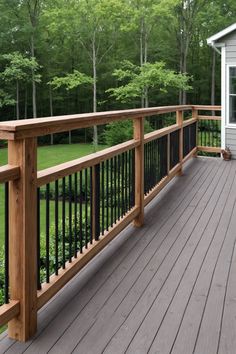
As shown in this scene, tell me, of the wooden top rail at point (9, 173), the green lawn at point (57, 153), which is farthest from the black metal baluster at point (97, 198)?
the green lawn at point (57, 153)

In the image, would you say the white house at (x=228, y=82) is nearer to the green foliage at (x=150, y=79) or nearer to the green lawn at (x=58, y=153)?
the green foliage at (x=150, y=79)

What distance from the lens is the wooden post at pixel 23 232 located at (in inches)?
90.2

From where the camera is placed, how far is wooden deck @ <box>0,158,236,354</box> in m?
2.38

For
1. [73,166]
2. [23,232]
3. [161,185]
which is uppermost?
[73,166]

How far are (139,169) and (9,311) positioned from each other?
2.39m

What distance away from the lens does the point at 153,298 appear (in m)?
2.93

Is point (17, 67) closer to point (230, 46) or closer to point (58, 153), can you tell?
point (58, 153)

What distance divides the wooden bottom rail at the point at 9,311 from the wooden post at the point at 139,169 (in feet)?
7.51

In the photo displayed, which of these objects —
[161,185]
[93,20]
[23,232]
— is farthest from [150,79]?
[23,232]

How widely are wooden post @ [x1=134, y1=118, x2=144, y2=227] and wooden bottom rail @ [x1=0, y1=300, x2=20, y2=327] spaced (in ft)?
7.51

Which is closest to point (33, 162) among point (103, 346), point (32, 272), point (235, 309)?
point (32, 272)

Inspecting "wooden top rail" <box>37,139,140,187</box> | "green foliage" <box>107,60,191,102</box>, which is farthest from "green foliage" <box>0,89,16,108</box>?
"wooden top rail" <box>37,139,140,187</box>

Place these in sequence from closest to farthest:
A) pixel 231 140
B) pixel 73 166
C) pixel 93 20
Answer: pixel 73 166 < pixel 231 140 < pixel 93 20

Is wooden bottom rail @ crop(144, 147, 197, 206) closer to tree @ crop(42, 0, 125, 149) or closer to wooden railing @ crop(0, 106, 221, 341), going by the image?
wooden railing @ crop(0, 106, 221, 341)
